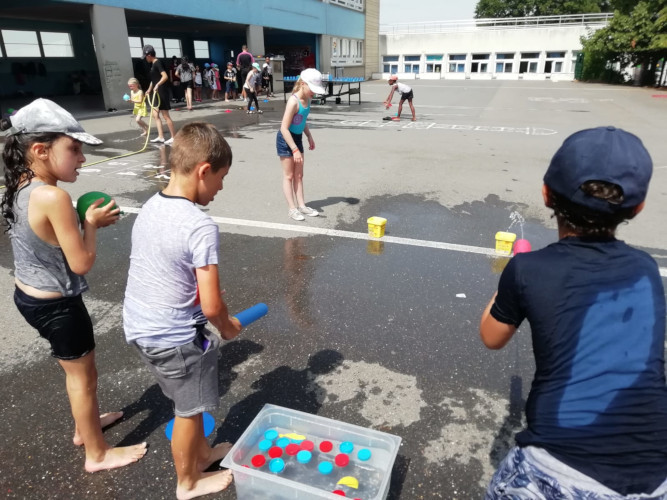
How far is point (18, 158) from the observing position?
2.01 m

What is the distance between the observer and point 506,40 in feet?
169

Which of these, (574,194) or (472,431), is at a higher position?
(574,194)

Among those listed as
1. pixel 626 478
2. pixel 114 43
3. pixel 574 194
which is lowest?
pixel 626 478

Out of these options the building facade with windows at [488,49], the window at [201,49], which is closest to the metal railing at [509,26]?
the building facade with windows at [488,49]

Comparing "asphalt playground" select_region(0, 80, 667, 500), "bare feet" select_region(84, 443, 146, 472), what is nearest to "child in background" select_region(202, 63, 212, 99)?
"asphalt playground" select_region(0, 80, 667, 500)

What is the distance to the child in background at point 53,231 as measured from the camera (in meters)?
1.96

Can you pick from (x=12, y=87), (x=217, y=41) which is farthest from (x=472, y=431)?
(x=217, y=41)

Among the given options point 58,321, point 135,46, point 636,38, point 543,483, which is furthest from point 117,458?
point 636,38

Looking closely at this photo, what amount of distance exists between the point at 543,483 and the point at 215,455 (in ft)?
5.66

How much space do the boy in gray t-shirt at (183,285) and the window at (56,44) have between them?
30633 millimetres

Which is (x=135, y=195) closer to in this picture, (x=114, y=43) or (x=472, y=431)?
(x=472, y=431)

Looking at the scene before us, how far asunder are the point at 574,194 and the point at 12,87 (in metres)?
30.5

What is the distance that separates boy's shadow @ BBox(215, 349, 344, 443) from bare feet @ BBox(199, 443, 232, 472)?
11cm

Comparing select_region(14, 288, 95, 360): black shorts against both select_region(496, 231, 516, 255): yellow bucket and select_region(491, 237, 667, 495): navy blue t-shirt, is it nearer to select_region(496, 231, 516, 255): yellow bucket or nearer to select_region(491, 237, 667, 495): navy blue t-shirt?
select_region(491, 237, 667, 495): navy blue t-shirt
